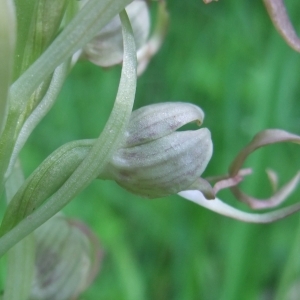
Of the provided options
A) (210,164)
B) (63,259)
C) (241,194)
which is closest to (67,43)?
(241,194)

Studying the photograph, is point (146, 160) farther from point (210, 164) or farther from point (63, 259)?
point (210, 164)

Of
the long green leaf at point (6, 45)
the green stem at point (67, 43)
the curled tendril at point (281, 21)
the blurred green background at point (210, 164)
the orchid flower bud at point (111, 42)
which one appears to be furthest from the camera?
the blurred green background at point (210, 164)

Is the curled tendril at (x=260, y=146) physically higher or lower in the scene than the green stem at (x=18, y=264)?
higher

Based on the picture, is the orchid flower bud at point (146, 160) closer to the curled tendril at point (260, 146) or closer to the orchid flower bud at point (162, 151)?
the orchid flower bud at point (162, 151)

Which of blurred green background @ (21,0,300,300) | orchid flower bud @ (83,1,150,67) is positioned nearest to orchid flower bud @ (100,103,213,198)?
orchid flower bud @ (83,1,150,67)

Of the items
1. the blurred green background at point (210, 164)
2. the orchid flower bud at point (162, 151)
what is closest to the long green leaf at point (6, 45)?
the orchid flower bud at point (162, 151)

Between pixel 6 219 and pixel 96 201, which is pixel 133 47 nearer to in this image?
pixel 6 219
